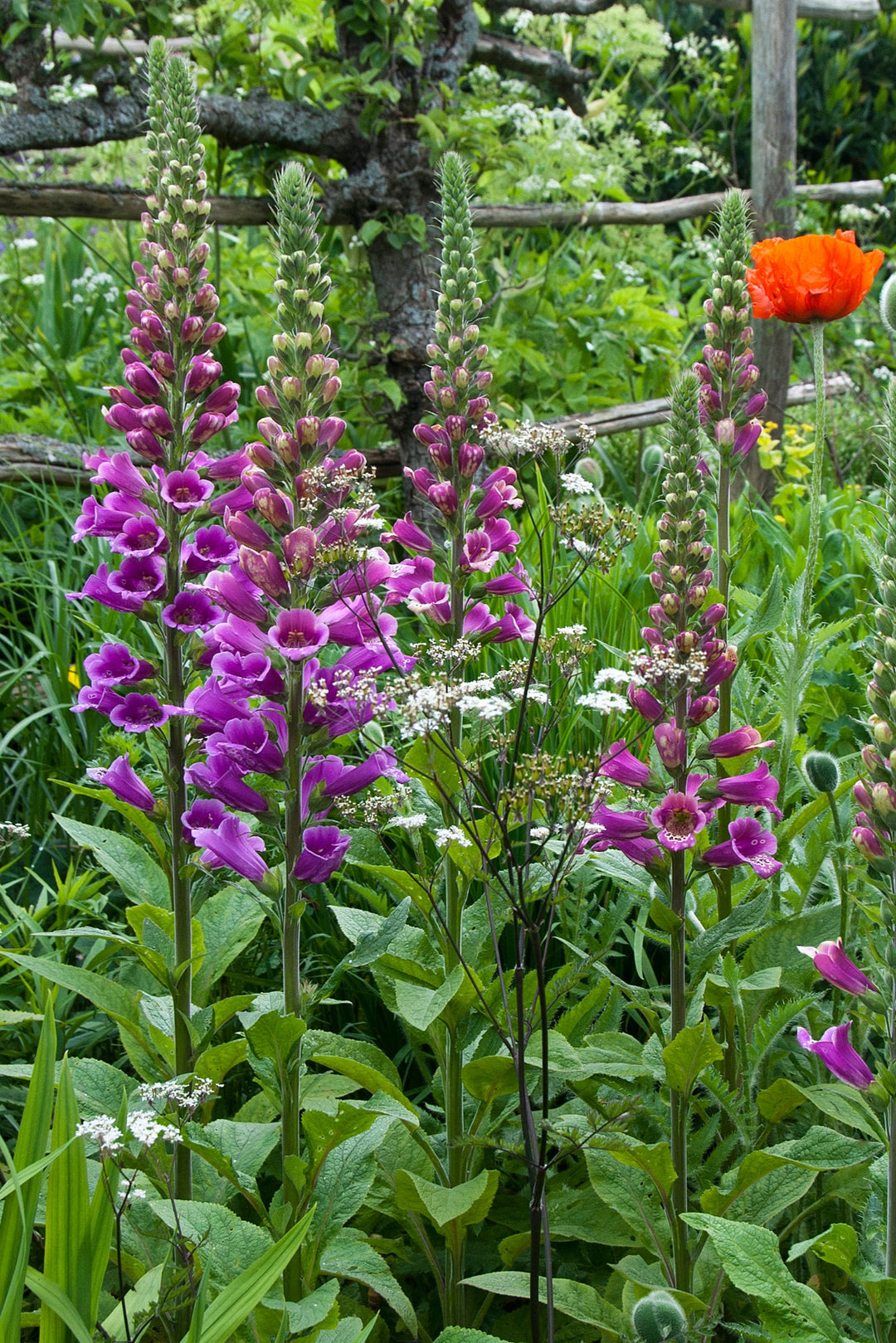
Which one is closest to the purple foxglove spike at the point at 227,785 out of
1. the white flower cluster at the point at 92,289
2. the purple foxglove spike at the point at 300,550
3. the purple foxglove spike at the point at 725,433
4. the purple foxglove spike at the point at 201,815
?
the purple foxglove spike at the point at 201,815

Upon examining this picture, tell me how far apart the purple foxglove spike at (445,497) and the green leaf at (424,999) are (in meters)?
0.70

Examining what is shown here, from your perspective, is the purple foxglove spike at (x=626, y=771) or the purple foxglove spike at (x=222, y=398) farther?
the purple foxglove spike at (x=222, y=398)

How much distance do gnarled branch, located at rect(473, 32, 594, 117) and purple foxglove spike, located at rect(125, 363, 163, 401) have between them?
170 inches

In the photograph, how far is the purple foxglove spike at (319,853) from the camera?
1.55 meters

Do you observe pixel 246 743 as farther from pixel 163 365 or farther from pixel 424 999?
pixel 163 365

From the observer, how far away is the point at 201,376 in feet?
5.85

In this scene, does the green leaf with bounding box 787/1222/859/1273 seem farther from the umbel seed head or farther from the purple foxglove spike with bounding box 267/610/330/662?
the purple foxglove spike with bounding box 267/610/330/662

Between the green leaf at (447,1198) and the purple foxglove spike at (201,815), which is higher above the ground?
the purple foxglove spike at (201,815)

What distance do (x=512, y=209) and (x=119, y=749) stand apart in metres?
4.15

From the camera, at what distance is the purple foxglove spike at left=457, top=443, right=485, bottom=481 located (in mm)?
1793

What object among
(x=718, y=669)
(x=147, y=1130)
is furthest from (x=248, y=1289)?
(x=718, y=669)

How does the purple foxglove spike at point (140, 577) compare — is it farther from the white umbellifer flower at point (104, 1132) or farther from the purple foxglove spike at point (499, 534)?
the white umbellifer flower at point (104, 1132)

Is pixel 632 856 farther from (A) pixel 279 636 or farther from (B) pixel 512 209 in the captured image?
(B) pixel 512 209

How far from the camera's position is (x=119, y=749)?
220cm
